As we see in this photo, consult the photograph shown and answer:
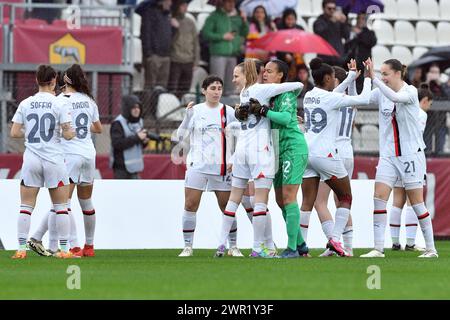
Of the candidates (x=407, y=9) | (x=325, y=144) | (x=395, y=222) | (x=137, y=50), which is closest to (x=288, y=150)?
(x=325, y=144)

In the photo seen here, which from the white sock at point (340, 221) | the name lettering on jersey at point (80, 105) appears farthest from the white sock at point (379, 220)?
the name lettering on jersey at point (80, 105)

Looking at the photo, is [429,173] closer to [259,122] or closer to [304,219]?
[304,219]

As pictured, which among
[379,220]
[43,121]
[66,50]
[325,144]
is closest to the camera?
[43,121]

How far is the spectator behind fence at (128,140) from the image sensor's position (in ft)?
63.2

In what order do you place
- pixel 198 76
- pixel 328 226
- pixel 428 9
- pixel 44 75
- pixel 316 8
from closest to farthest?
pixel 44 75
pixel 328 226
pixel 198 76
pixel 316 8
pixel 428 9

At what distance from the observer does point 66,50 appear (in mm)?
21094

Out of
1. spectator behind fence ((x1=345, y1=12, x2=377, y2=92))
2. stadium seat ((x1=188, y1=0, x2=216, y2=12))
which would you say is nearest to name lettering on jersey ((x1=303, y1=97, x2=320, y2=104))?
spectator behind fence ((x1=345, y1=12, x2=377, y2=92))

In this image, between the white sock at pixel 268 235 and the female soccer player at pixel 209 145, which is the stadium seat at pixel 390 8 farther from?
the white sock at pixel 268 235

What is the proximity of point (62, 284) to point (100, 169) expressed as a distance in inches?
388

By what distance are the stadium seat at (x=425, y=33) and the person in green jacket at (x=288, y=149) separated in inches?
612

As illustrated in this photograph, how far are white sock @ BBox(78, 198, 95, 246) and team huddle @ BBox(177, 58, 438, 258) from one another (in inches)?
45.0

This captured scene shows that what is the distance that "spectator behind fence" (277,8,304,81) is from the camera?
899 inches

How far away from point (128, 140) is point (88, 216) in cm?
455
